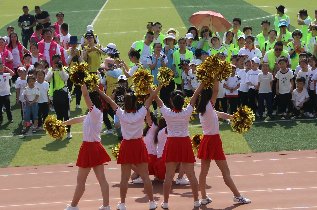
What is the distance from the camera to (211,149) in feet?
35.1

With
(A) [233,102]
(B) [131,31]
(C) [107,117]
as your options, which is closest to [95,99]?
(C) [107,117]

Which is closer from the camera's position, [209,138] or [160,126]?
[209,138]

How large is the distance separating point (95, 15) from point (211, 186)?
26.0 metres

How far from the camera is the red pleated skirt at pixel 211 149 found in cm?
1067

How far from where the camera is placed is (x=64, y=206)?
1147 cm

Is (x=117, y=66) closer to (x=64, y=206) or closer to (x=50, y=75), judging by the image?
(x=50, y=75)

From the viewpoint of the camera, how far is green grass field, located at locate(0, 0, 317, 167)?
15.0m

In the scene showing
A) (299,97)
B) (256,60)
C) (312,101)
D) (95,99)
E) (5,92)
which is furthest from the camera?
(5,92)

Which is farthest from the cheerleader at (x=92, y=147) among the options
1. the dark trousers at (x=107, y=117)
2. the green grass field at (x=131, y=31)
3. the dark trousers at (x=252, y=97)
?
the dark trousers at (x=252, y=97)

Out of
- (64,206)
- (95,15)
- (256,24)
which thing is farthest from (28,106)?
(95,15)

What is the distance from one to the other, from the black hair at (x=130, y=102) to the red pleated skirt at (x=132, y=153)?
0.47 metres

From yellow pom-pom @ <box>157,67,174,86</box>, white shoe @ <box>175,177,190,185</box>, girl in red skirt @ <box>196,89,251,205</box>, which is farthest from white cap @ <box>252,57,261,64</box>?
yellow pom-pom @ <box>157,67,174,86</box>

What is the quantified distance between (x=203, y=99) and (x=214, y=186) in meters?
2.27

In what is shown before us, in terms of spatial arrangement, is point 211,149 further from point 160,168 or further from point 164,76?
point 160,168
